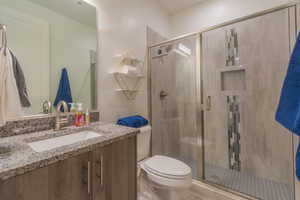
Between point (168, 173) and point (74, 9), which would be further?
point (74, 9)

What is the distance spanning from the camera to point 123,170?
971mm

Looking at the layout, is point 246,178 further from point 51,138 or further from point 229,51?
point 51,138

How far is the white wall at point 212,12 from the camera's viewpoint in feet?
6.38

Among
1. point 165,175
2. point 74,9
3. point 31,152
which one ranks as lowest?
point 165,175

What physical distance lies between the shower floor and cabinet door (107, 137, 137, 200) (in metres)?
1.13

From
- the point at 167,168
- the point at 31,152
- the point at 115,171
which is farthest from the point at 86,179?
the point at 167,168

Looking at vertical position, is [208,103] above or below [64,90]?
below

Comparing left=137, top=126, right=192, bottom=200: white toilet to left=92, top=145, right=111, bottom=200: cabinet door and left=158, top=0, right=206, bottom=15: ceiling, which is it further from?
left=158, top=0, right=206, bottom=15: ceiling

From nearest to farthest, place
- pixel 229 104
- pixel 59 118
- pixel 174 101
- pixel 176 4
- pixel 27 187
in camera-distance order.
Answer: pixel 27 187
pixel 59 118
pixel 229 104
pixel 174 101
pixel 176 4

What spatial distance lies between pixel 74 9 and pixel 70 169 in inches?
51.9

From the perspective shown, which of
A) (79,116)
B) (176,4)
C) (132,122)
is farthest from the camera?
(176,4)

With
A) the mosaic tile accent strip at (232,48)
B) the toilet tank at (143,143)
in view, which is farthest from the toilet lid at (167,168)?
the mosaic tile accent strip at (232,48)

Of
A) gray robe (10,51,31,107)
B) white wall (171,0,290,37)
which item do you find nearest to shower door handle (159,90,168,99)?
white wall (171,0,290,37)

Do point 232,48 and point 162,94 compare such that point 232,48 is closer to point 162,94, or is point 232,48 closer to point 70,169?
point 162,94
